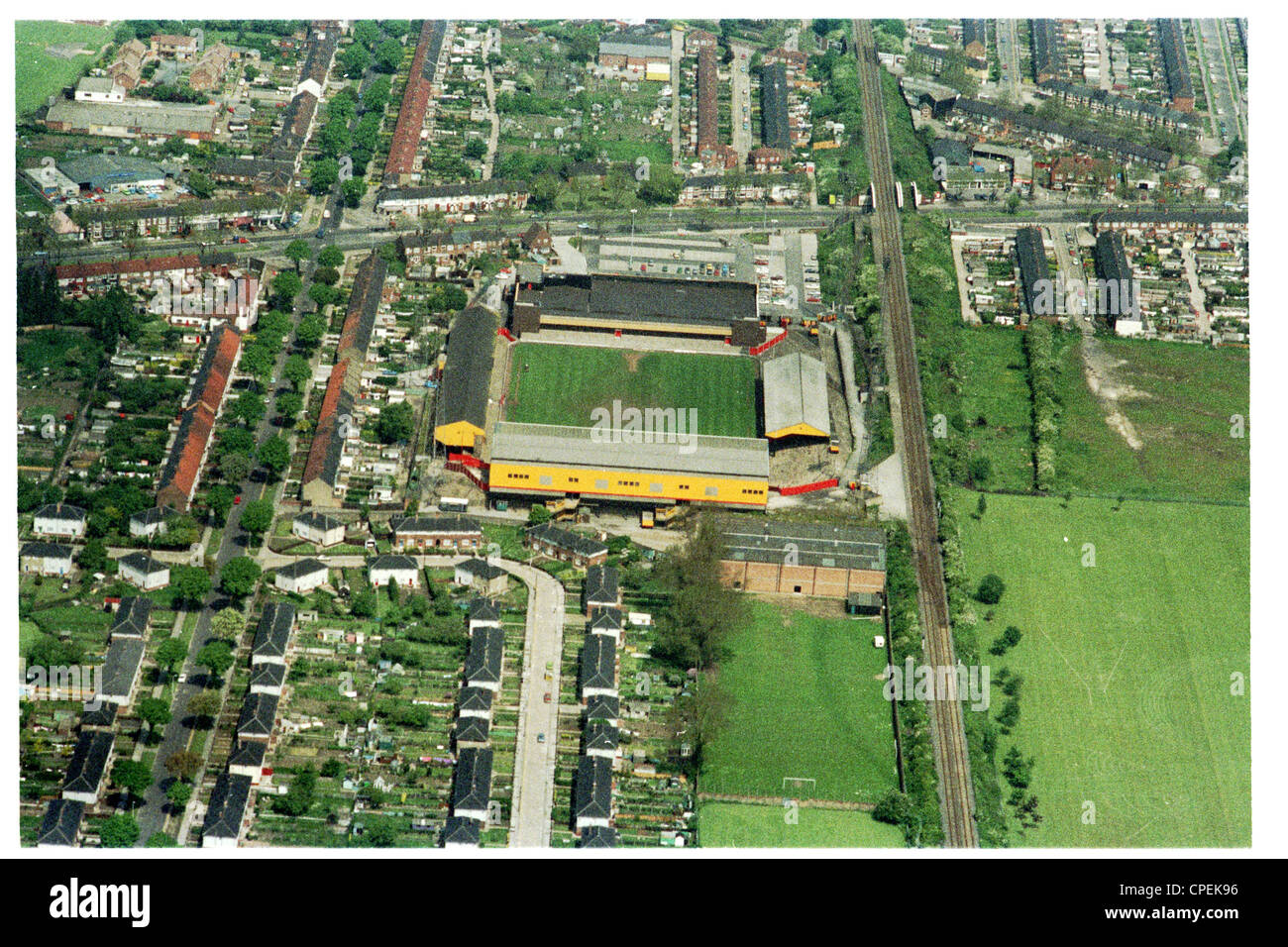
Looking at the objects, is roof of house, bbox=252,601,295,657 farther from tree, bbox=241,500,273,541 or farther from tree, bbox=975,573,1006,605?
tree, bbox=975,573,1006,605

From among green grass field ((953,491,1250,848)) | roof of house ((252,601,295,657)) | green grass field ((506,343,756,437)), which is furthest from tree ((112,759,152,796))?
green grass field ((953,491,1250,848))

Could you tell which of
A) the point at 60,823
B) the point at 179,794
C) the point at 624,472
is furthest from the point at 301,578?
the point at 60,823

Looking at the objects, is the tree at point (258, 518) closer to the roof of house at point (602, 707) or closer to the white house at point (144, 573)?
the white house at point (144, 573)

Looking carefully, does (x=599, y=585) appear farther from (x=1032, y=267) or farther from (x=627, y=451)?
(x=1032, y=267)

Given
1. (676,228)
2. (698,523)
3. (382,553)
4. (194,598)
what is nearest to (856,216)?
(676,228)

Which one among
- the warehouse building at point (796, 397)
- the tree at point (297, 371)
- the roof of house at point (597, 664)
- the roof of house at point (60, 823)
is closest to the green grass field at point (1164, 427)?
the warehouse building at point (796, 397)

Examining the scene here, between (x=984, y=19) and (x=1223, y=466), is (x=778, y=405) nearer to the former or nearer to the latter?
(x=1223, y=466)

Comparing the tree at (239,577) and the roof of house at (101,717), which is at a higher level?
the tree at (239,577)

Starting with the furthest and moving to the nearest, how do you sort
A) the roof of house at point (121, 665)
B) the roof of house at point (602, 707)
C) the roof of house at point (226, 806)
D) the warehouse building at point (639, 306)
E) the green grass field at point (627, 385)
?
1. the warehouse building at point (639, 306)
2. the green grass field at point (627, 385)
3. the roof of house at point (602, 707)
4. the roof of house at point (121, 665)
5. the roof of house at point (226, 806)
